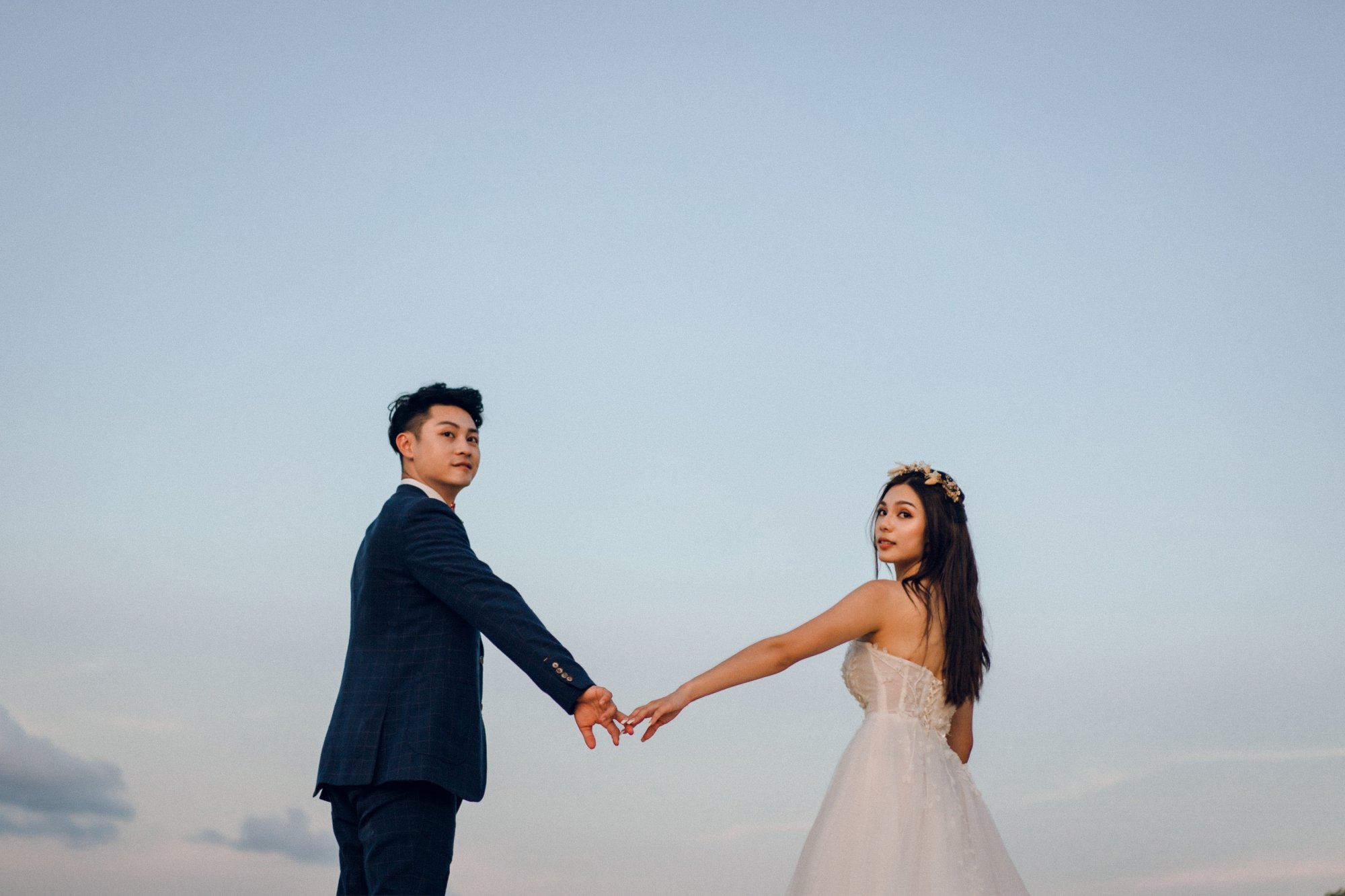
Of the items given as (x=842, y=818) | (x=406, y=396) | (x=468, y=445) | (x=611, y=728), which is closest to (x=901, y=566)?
(x=842, y=818)

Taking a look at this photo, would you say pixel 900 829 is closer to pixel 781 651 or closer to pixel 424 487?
pixel 781 651

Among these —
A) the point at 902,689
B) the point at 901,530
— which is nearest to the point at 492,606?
the point at 902,689

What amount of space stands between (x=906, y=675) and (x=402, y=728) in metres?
2.14

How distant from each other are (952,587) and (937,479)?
532 millimetres

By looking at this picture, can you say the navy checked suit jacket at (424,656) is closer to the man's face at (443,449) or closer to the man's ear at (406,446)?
the man's face at (443,449)

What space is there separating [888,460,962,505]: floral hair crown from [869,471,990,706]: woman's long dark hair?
19mm

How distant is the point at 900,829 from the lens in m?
5.13

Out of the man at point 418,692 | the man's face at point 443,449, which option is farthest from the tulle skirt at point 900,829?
the man's face at point 443,449

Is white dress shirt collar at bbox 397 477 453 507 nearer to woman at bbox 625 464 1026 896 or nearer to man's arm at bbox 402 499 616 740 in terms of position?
man's arm at bbox 402 499 616 740

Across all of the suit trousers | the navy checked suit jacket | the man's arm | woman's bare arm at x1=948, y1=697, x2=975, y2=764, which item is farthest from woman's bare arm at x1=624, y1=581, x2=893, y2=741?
the suit trousers

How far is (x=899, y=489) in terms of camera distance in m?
5.83

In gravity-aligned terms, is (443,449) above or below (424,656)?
above

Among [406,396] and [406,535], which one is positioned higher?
[406,396]

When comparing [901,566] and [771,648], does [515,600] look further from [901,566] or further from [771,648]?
[901,566]
